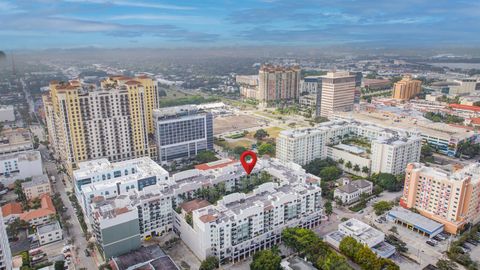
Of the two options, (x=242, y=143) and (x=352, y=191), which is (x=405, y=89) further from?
(x=352, y=191)

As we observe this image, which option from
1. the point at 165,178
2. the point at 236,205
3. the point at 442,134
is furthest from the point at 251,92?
the point at 236,205

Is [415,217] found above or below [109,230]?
below

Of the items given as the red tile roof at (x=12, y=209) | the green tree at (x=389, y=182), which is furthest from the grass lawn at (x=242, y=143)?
the red tile roof at (x=12, y=209)

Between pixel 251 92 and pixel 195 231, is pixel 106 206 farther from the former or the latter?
pixel 251 92

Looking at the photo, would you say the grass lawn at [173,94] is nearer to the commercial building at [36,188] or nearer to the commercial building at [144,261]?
the commercial building at [36,188]

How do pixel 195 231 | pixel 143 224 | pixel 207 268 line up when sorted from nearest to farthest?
pixel 207 268
pixel 195 231
pixel 143 224

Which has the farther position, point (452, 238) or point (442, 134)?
point (442, 134)

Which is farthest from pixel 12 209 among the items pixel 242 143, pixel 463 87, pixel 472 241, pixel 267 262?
pixel 463 87
